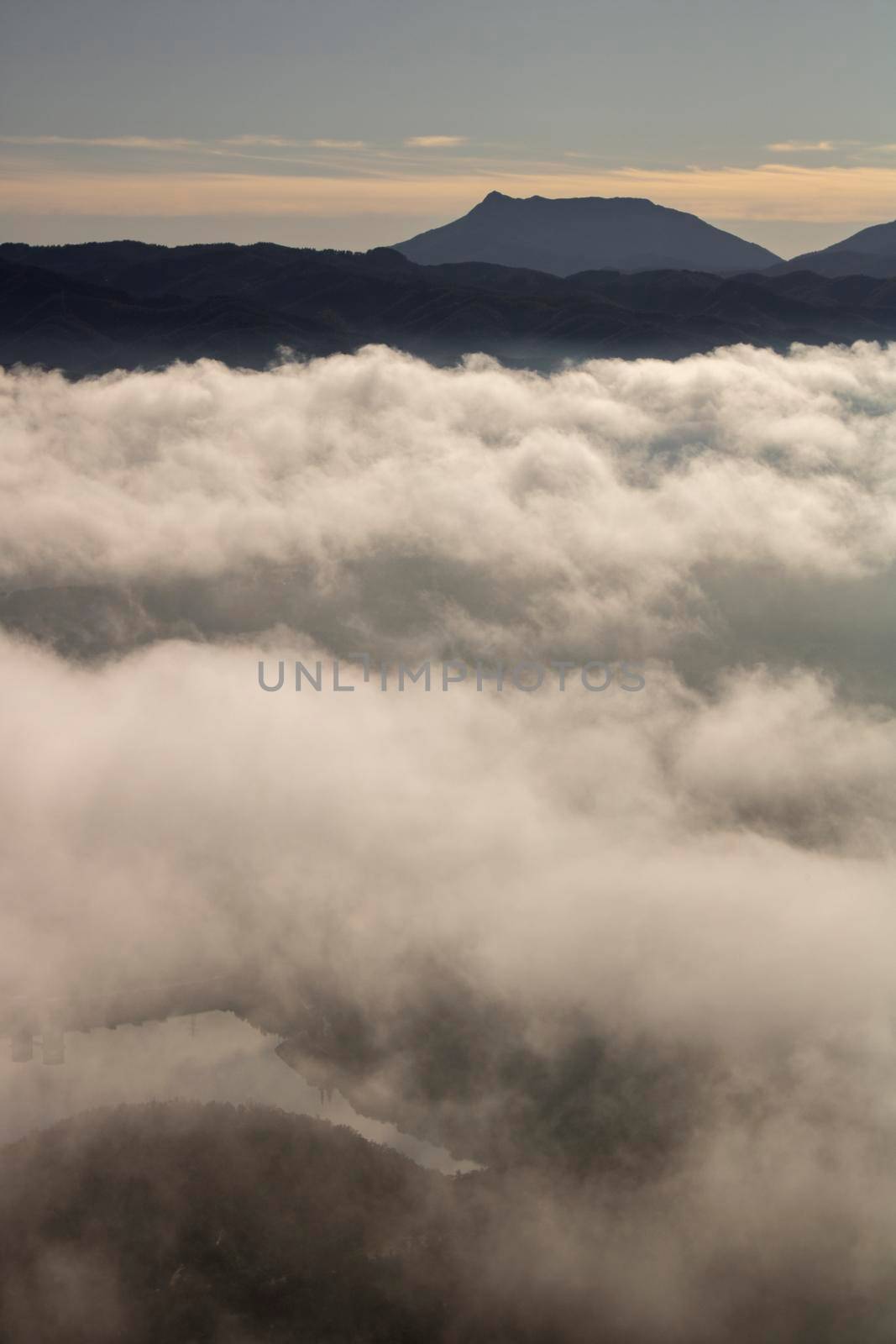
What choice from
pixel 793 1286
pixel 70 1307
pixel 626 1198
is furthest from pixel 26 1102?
pixel 793 1286

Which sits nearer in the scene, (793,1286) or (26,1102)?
(793,1286)

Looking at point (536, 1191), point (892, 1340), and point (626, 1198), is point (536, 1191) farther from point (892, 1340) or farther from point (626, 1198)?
point (892, 1340)

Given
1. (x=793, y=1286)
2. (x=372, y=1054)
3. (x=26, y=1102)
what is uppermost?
(x=372, y=1054)

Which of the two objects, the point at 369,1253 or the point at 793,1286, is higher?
the point at 369,1253

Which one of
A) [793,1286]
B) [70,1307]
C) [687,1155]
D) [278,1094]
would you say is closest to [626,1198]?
[687,1155]

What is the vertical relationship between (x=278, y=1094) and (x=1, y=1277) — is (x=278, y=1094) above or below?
above

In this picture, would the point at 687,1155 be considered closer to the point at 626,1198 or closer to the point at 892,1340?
the point at 626,1198

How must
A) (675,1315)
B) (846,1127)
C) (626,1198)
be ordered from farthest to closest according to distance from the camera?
1. (846,1127)
2. (626,1198)
3. (675,1315)

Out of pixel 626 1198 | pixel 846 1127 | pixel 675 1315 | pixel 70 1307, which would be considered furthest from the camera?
pixel 846 1127

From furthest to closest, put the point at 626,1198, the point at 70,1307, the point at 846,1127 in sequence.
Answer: the point at 846,1127 → the point at 626,1198 → the point at 70,1307
